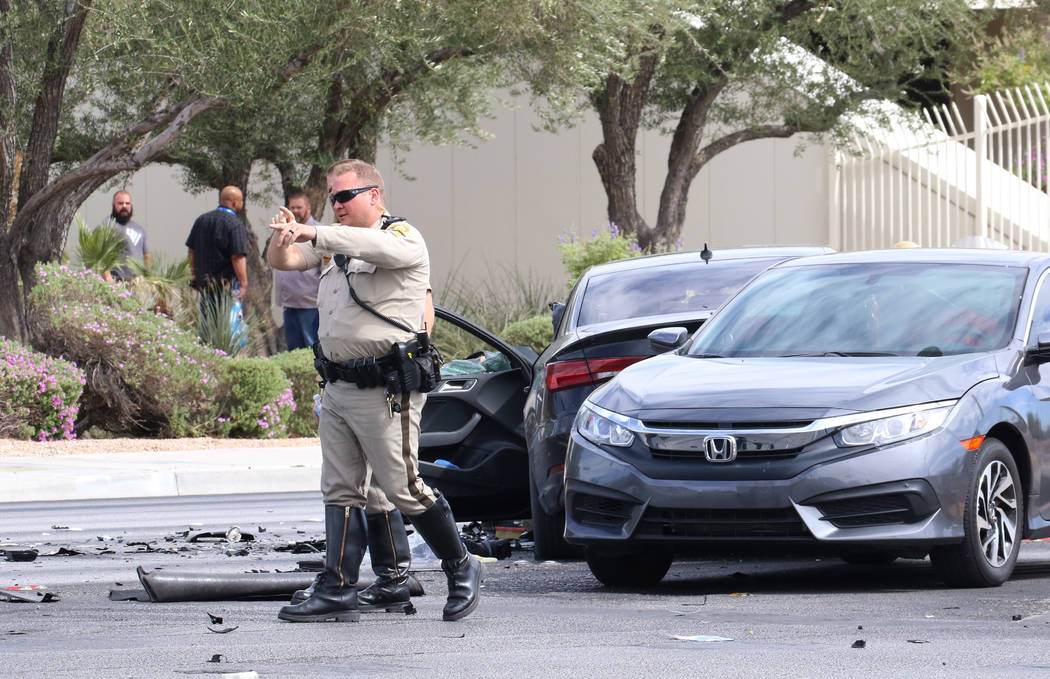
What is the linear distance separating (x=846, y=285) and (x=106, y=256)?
12.3 m

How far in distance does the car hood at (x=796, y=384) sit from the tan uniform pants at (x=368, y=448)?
3.47 feet

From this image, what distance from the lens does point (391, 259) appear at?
6.41m

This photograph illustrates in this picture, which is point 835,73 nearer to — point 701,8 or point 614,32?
point 701,8

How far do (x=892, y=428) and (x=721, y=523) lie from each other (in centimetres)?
74

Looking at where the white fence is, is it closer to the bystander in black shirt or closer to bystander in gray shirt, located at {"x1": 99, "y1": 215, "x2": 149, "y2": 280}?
the bystander in black shirt

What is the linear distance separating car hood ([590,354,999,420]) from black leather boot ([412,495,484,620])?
0.93 m

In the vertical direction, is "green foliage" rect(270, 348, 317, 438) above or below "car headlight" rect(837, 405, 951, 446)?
below

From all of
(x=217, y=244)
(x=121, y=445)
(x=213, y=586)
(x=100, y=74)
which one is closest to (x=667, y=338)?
(x=213, y=586)

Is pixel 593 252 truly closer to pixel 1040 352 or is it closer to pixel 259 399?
pixel 259 399

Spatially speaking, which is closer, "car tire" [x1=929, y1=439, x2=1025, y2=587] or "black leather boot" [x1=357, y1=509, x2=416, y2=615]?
"black leather boot" [x1=357, y1=509, x2=416, y2=615]

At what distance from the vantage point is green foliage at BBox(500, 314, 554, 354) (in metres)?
17.6

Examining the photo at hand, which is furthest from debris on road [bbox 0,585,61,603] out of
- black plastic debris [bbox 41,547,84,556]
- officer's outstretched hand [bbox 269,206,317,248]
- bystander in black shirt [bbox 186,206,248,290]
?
bystander in black shirt [bbox 186,206,248,290]

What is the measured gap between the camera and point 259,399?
53.9ft

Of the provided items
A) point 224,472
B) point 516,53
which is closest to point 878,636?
point 224,472
